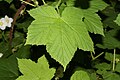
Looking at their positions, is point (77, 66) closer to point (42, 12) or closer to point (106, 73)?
point (106, 73)

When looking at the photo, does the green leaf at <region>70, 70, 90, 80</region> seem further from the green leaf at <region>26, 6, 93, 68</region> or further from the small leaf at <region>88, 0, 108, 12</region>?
the small leaf at <region>88, 0, 108, 12</region>

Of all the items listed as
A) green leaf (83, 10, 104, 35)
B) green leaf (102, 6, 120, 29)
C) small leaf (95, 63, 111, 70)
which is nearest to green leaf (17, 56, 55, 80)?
→ green leaf (83, 10, 104, 35)

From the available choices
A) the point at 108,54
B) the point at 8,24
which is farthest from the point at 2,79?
the point at 8,24

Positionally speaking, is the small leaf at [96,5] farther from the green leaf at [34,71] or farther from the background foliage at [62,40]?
the green leaf at [34,71]

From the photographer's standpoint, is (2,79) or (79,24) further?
(2,79)

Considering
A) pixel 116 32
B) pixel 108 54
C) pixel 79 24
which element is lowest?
pixel 108 54

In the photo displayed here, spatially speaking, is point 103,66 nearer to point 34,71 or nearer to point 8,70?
point 8,70

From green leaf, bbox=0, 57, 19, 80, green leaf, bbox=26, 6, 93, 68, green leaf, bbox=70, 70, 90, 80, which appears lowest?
green leaf, bbox=0, 57, 19, 80
